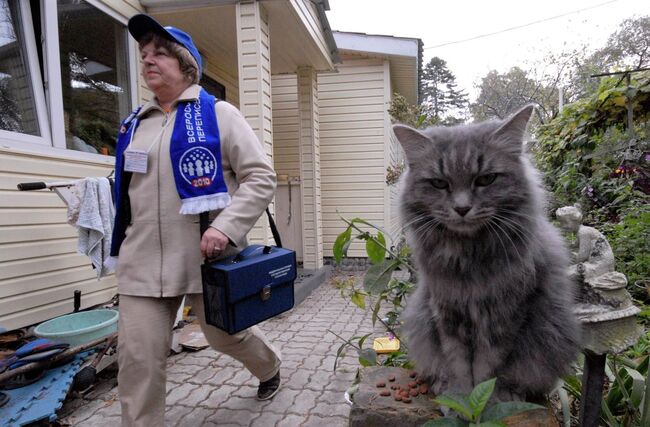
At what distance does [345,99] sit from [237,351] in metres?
6.28

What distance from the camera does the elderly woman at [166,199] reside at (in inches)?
71.2

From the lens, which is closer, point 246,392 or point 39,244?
point 246,392

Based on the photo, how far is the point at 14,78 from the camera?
10.1ft

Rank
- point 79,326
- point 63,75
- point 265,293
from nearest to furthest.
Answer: point 265,293
point 79,326
point 63,75

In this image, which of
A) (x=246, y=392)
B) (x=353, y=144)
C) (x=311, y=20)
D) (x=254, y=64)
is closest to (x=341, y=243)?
(x=246, y=392)

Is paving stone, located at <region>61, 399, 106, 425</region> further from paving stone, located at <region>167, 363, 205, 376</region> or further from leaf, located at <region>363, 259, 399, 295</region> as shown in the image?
leaf, located at <region>363, 259, 399, 295</region>

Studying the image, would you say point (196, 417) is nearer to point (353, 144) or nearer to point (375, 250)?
point (375, 250)

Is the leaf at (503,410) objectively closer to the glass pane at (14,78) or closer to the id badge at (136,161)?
the id badge at (136,161)

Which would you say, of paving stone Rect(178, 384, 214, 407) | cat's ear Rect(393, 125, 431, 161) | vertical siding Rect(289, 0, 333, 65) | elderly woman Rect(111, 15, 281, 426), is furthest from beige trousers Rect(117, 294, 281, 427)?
vertical siding Rect(289, 0, 333, 65)

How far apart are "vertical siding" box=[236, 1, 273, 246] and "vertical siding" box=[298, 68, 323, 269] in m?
2.17

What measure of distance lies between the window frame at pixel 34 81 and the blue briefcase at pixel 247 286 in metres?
2.37

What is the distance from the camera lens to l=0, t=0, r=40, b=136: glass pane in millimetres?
2990

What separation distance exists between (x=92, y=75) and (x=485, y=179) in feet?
13.5

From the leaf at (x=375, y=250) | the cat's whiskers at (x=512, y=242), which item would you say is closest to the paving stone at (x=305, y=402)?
the leaf at (x=375, y=250)
